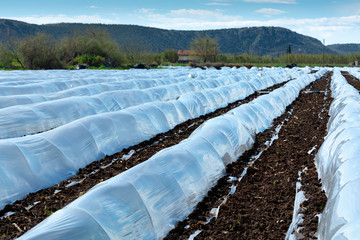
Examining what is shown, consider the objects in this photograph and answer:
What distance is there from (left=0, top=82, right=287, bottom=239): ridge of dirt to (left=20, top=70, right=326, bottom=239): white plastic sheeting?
1.27m

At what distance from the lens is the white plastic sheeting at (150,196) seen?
342 centimetres

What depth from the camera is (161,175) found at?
4.71 meters

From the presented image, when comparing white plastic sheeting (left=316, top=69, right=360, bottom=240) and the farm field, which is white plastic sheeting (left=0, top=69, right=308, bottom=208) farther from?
white plastic sheeting (left=316, top=69, right=360, bottom=240)

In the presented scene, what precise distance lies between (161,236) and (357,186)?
2364 mm

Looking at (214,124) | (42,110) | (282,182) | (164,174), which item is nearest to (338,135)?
(282,182)

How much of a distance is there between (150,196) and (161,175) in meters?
0.48

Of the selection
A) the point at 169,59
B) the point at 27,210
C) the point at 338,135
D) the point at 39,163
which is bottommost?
the point at 27,210

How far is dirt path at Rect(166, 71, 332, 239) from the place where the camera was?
4.30 meters

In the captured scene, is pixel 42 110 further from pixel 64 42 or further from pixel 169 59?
pixel 169 59

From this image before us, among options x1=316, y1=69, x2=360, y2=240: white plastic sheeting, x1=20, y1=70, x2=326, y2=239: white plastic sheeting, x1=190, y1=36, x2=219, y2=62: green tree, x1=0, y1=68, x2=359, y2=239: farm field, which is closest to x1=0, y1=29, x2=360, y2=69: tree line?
x1=190, y1=36, x2=219, y2=62: green tree

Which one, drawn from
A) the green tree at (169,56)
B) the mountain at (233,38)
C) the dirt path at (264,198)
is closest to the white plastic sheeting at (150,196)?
the dirt path at (264,198)

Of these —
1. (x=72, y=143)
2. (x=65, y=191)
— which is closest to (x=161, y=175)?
(x=65, y=191)

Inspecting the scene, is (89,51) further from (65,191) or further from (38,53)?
(65,191)

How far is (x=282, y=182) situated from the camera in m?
5.83
